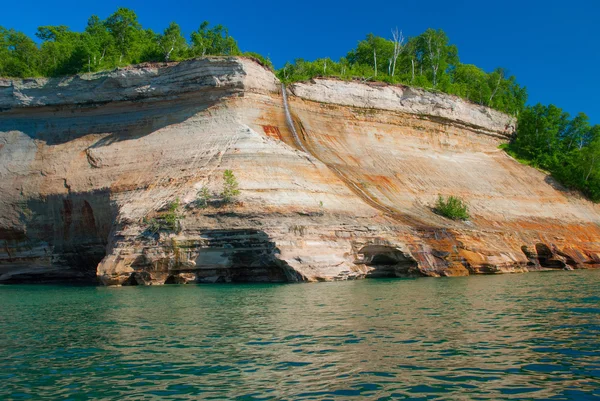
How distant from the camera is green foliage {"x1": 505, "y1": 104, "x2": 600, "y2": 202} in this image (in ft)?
132

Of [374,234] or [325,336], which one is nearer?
[325,336]

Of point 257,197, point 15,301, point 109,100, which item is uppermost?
point 109,100

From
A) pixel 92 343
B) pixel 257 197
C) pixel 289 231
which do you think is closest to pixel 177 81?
pixel 257 197

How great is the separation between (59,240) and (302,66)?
24.0m

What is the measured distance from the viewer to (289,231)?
77.3 feet

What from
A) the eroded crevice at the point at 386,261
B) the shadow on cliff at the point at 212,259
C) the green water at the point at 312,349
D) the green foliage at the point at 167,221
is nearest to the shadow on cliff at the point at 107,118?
the green foliage at the point at 167,221

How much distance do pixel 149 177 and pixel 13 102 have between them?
13078 mm

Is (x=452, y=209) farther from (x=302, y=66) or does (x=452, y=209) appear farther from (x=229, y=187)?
(x=302, y=66)

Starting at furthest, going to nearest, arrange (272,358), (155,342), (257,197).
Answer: (257,197), (155,342), (272,358)

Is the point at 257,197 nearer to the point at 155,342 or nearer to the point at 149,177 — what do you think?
the point at 149,177

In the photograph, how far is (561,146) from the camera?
43.9 meters

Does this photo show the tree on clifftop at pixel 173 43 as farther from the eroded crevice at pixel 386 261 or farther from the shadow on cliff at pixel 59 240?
the eroded crevice at pixel 386 261

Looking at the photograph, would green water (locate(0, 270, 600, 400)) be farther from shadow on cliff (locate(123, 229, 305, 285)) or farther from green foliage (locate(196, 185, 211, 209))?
green foliage (locate(196, 185, 211, 209))

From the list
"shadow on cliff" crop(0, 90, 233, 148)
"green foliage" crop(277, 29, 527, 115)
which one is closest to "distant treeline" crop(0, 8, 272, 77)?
"shadow on cliff" crop(0, 90, 233, 148)
